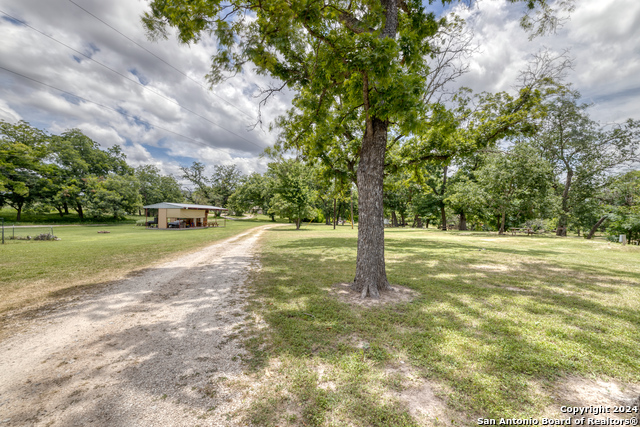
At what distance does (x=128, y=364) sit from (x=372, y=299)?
13.7 feet

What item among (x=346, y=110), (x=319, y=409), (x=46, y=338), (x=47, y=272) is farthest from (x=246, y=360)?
(x=47, y=272)

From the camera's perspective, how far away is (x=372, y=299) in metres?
4.95

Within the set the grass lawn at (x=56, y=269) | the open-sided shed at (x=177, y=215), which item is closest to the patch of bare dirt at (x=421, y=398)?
the grass lawn at (x=56, y=269)

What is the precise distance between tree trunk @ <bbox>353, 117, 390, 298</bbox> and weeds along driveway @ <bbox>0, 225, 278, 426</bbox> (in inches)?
113

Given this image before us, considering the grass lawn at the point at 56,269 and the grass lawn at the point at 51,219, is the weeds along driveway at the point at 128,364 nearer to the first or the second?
the grass lawn at the point at 56,269

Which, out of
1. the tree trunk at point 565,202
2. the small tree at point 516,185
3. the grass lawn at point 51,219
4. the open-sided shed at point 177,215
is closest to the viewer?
the small tree at point 516,185

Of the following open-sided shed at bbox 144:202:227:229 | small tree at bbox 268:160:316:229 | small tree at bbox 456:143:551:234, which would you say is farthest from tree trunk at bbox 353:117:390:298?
open-sided shed at bbox 144:202:227:229

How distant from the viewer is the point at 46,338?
3359 millimetres

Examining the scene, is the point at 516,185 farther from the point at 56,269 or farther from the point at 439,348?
the point at 56,269

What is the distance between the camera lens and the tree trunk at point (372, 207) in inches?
205

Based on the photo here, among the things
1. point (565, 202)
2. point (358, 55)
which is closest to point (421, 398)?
point (358, 55)

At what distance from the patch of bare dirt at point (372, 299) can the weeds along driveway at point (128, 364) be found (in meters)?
2.20

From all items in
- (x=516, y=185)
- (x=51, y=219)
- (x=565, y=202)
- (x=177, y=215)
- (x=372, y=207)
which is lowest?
(x=51, y=219)

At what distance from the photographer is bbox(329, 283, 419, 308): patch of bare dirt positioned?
4.79 m
